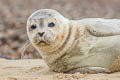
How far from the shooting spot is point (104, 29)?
5641 mm

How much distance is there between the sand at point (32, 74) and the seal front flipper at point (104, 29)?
608 millimetres

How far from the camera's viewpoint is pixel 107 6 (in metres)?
23.0

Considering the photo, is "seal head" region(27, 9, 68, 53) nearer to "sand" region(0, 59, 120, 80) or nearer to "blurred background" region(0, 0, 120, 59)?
"sand" region(0, 59, 120, 80)

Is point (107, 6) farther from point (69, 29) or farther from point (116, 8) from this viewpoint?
point (69, 29)

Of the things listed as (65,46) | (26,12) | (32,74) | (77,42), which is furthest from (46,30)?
(26,12)

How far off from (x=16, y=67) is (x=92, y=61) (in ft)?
5.64

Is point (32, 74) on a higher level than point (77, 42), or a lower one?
lower

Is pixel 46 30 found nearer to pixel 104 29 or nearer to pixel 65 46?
pixel 65 46

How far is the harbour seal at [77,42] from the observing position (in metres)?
5.50

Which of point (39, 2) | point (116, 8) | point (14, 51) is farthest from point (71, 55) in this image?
point (39, 2)

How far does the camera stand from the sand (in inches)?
209

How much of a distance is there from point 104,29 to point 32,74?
1.31 metres

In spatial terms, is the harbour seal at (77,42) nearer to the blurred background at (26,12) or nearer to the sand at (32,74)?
the sand at (32,74)

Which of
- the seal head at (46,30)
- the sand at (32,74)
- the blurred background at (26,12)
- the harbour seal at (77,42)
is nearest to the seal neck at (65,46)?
the harbour seal at (77,42)
